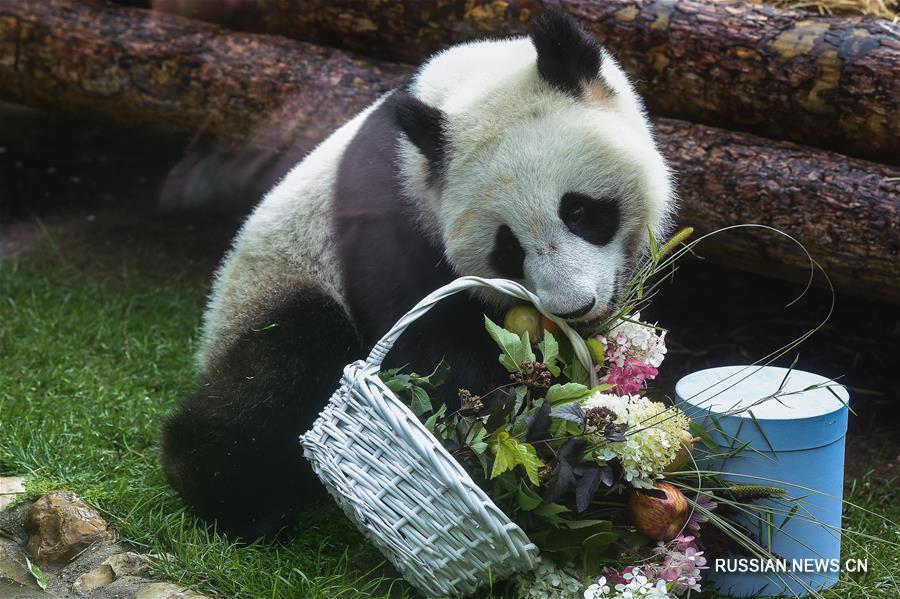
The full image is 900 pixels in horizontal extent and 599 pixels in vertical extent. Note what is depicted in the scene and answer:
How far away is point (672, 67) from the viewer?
4410 millimetres

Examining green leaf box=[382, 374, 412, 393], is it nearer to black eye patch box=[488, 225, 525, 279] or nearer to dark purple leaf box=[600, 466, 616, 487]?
black eye patch box=[488, 225, 525, 279]

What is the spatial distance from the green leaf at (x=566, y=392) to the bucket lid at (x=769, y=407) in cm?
40

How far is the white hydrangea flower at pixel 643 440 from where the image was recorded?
2773 mm

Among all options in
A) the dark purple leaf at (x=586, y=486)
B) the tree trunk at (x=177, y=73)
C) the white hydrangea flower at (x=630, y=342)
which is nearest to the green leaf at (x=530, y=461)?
the dark purple leaf at (x=586, y=486)

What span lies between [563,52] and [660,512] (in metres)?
1.43

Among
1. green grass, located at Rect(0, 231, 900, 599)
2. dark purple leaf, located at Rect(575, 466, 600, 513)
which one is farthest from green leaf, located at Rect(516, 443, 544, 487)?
green grass, located at Rect(0, 231, 900, 599)

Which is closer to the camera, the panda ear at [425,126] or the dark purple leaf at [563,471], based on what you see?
the dark purple leaf at [563,471]

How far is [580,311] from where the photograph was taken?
292 centimetres

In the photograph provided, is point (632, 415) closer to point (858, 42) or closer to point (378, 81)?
point (858, 42)

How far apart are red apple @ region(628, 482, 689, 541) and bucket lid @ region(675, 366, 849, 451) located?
292 millimetres

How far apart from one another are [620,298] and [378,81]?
2283mm

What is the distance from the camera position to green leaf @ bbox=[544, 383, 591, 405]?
291cm

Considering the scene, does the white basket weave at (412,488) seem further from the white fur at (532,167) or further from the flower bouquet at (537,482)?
the white fur at (532,167)

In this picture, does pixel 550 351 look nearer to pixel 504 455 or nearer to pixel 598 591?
pixel 504 455
